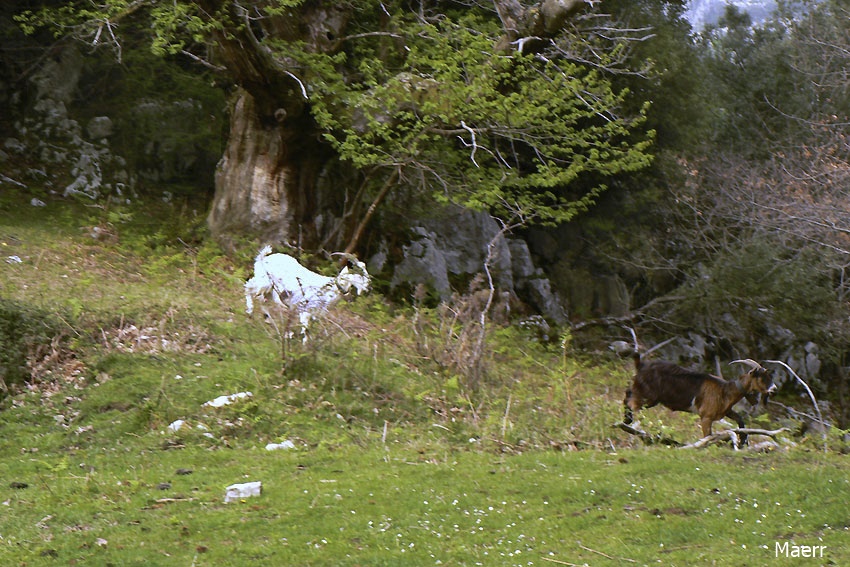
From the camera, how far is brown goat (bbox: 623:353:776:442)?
9062 mm

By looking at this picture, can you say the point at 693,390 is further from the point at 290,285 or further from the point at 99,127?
the point at 99,127

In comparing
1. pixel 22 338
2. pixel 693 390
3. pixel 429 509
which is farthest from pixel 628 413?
pixel 22 338

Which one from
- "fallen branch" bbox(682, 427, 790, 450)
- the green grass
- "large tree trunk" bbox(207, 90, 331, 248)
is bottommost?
the green grass

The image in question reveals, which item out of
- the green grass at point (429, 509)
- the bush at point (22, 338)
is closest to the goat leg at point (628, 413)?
the green grass at point (429, 509)

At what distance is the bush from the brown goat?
6.60m

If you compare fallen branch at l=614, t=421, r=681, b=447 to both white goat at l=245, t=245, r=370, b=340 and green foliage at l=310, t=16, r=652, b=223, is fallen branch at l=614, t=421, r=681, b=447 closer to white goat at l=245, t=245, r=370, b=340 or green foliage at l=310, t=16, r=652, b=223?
white goat at l=245, t=245, r=370, b=340

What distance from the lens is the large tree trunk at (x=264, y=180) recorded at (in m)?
18.1

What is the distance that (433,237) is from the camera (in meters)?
21.4

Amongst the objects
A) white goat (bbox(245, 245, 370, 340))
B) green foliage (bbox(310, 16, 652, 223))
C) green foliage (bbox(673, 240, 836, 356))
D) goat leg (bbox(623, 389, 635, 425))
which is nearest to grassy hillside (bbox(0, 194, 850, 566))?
goat leg (bbox(623, 389, 635, 425))

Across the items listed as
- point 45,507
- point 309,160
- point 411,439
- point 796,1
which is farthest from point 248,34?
point 796,1

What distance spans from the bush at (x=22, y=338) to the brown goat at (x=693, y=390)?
260 inches

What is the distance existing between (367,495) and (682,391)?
160 inches

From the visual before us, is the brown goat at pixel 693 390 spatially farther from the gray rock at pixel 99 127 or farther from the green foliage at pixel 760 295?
the gray rock at pixel 99 127

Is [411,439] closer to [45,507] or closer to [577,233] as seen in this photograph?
[45,507]
